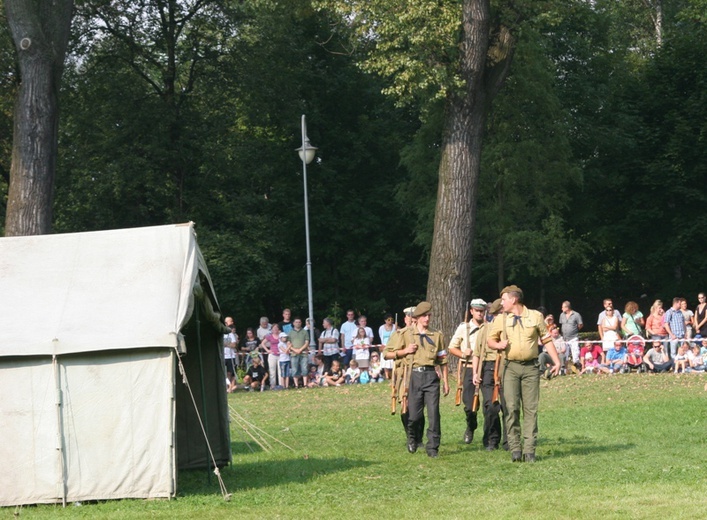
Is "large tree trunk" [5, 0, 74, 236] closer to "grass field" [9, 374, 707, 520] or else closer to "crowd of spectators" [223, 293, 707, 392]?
"grass field" [9, 374, 707, 520]

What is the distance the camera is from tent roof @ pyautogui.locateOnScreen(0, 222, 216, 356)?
12.5 m

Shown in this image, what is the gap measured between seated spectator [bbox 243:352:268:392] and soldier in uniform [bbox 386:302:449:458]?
1489cm

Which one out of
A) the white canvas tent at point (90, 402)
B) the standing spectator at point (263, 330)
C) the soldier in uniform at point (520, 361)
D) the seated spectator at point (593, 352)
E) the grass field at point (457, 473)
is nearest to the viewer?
the grass field at point (457, 473)

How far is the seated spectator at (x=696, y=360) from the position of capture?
2784cm

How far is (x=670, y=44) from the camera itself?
46938 mm

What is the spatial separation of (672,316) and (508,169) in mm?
12820

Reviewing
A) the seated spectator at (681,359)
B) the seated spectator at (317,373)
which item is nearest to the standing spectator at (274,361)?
the seated spectator at (317,373)

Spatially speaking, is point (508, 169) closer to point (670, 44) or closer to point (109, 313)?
point (670, 44)

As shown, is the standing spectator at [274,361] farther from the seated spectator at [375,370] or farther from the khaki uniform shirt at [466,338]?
the khaki uniform shirt at [466,338]

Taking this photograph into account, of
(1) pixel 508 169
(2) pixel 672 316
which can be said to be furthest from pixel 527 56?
(2) pixel 672 316

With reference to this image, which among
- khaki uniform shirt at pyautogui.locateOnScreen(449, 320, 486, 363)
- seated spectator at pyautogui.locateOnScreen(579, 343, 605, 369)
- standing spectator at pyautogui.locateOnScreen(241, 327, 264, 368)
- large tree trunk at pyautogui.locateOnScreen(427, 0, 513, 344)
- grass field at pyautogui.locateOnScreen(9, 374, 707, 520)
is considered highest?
large tree trunk at pyautogui.locateOnScreen(427, 0, 513, 344)

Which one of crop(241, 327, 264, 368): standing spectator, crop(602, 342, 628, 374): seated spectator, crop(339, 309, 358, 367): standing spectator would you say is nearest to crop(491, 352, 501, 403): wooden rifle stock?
crop(602, 342, 628, 374): seated spectator

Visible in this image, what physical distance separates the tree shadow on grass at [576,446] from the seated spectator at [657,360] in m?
11.7

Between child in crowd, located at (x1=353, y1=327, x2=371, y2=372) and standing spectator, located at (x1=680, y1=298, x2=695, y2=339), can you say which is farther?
child in crowd, located at (x1=353, y1=327, x2=371, y2=372)
